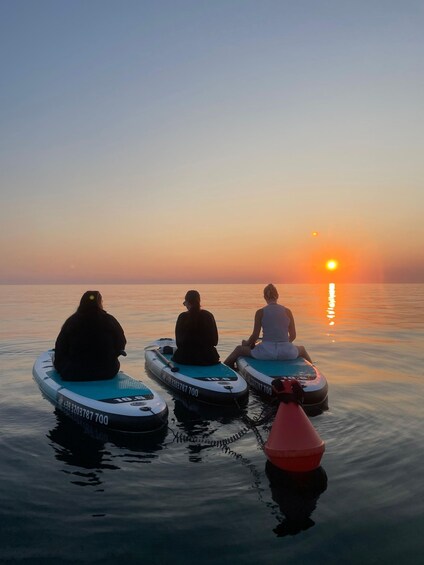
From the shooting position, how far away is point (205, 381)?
10.1 m

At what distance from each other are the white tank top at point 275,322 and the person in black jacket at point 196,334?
1313 mm

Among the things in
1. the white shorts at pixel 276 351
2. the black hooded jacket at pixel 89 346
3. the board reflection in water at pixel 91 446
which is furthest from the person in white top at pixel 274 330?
the board reflection in water at pixel 91 446

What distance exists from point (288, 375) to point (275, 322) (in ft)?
5.41

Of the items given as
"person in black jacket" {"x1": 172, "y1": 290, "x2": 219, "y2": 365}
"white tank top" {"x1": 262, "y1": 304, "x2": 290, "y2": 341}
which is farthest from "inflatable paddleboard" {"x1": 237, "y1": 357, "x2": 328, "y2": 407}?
"person in black jacket" {"x1": 172, "y1": 290, "x2": 219, "y2": 365}

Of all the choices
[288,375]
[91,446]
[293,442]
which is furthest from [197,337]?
[293,442]

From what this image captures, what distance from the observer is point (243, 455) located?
6.88 meters

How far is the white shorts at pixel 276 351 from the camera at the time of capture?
38.6 feet

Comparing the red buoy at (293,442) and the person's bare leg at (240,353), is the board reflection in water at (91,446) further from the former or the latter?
the person's bare leg at (240,353)

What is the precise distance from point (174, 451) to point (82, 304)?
12.0 feet

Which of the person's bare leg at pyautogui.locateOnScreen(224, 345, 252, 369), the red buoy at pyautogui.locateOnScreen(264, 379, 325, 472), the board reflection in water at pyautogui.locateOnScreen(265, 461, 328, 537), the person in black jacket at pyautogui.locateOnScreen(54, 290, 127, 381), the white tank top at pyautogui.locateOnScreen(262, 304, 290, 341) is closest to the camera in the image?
the board reflection in water at pyautogui.locateOnScreen(265, 461, 328, 537)

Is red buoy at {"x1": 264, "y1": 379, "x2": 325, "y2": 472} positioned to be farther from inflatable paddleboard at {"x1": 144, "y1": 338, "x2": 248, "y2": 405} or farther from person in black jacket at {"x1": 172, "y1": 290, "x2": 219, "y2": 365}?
person in black jacket at {"x1": 172, "y1": 290, "x2": 219, "y2": 365}

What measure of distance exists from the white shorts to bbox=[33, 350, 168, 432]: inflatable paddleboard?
3747mm

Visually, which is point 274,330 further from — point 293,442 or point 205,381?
point 293,442

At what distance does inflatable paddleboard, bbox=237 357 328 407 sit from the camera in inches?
370
